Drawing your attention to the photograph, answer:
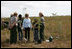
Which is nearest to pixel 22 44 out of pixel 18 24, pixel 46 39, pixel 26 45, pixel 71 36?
pixel 26 45

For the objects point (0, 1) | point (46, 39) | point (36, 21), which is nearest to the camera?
point (36, 21)

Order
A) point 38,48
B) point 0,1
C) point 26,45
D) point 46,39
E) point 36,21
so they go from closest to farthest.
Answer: point 38,48 → point 26,45 → point 36,21 → point 46,39 → point 0,1

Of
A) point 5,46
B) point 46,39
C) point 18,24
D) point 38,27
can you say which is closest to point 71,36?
point 46,39

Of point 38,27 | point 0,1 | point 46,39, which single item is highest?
point 0,1

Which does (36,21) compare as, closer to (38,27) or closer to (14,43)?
(38,27)

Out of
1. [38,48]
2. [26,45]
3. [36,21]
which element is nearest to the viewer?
[38,48]

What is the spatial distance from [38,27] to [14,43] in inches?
70.8

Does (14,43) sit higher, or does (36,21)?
(36,21)

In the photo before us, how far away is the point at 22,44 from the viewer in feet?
46.2

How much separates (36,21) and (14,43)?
1.89 meters

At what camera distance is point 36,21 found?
14.8m

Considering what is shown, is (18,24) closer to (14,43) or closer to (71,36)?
(14,43)

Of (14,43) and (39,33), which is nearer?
(14,43)

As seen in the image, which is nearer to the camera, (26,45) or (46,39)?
(26,45)
